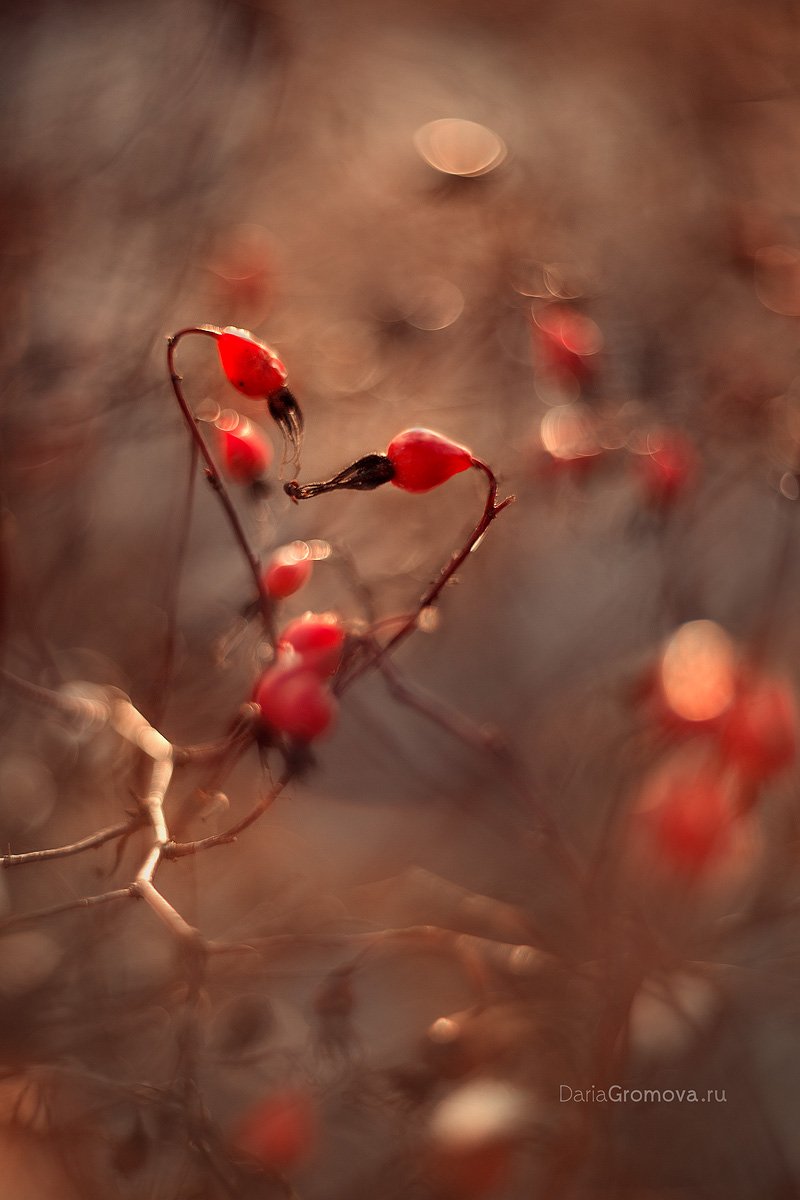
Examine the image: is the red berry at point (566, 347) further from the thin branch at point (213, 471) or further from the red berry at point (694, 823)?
the thin branch at point (213, 471)

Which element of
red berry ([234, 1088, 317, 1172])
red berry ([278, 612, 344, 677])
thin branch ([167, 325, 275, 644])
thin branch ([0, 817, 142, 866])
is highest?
thin branch ([167, 325, 275, 644])

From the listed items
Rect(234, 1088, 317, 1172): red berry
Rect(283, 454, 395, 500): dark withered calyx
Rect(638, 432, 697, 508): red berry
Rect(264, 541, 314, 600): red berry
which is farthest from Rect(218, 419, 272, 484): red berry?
Rect(234, 1088, 317, 1172): red berry

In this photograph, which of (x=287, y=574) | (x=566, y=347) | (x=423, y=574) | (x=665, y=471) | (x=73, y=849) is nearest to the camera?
(x=73, y=849)

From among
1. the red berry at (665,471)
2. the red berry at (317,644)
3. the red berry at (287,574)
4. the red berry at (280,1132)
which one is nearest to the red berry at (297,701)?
the red berry at (317,644)

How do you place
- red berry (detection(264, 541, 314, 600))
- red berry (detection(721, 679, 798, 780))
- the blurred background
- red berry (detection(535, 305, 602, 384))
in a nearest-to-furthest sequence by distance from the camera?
red berry (detection(264, 541, 314, 600)) → red berry (detection(721, 679, 798, 780)) → the blurred background → red berry (detection(535, 305, 602, 384))

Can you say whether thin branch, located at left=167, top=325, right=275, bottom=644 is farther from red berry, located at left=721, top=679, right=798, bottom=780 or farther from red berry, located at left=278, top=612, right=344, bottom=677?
red berry, located at left=721, top=679, right=798, bottom=780

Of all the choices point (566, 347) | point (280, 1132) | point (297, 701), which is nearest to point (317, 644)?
point (297, 701)

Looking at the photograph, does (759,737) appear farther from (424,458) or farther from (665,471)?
(424,458)
